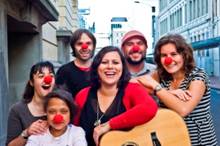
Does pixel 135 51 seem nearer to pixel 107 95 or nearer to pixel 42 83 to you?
pixel 107 95

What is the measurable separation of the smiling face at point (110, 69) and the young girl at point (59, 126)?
260 mm

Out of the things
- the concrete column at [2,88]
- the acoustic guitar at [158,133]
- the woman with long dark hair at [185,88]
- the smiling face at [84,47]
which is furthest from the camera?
the concrete column at [2,88]

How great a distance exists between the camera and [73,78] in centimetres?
374

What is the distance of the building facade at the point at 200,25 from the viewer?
33.5 meters

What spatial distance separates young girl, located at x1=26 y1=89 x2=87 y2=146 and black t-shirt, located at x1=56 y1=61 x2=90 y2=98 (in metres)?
0.73

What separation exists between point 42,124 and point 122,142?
0.51 meters

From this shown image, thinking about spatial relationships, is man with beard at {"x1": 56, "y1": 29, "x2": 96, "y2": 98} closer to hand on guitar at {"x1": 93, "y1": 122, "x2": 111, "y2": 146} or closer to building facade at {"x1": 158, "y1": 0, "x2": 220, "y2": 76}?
hand on guitar at {"x1": 93, "y1": 122, "x2": 111, "y2": 146}

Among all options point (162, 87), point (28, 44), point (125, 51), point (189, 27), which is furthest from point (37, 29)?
point (189, 27)

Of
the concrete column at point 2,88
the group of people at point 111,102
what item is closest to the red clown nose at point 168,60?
the group of people at point 111,102

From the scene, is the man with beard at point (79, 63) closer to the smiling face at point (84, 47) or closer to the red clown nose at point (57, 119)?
the smiling face at point (84, 47)

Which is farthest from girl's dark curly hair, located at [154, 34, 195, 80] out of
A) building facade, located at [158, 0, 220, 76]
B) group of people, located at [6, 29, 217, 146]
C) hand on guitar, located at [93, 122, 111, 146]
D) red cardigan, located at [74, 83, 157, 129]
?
building facade, located at [158, 0, 220, 76]

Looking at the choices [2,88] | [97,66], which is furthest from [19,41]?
[97,66]

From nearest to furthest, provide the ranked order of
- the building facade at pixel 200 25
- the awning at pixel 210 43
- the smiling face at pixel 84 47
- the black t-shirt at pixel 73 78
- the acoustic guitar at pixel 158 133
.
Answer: the acoustic guitar at pixel 158 133 < the black t-shirt at pixel 73 78 < the smiling face at pixel 84 47 < the awning at pixel 210 43 < the building facade at pixel 200 25

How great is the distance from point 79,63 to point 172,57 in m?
1.21
